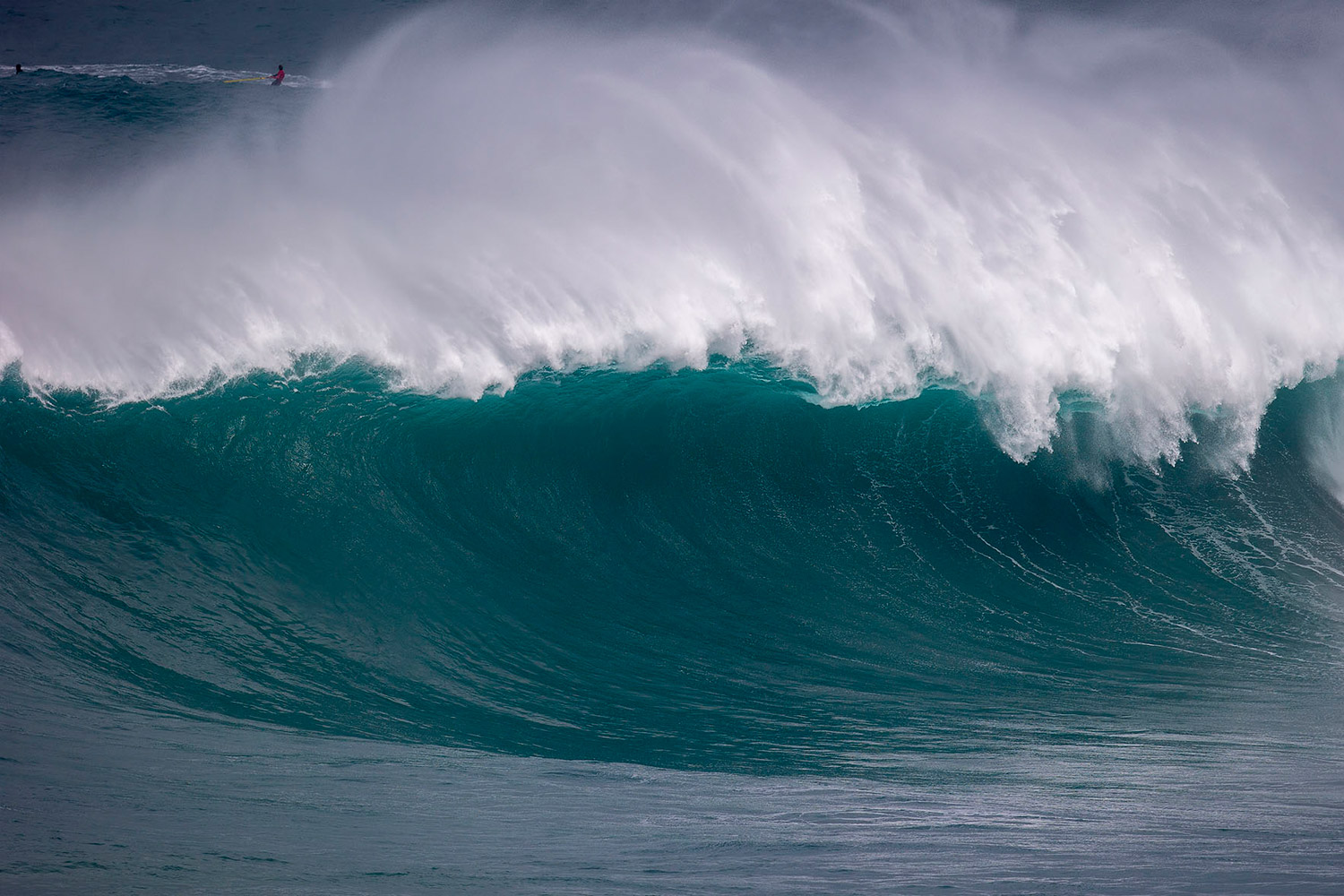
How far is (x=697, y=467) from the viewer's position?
350 inches

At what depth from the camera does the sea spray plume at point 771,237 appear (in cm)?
947

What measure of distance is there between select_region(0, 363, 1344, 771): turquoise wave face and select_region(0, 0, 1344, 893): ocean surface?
43 mm

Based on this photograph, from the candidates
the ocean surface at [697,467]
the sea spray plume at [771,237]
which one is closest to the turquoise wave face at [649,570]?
the ocean surface at [697,467]

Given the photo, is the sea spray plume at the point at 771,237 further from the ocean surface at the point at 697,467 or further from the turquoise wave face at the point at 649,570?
the turquoise wave face at the point at 649,570

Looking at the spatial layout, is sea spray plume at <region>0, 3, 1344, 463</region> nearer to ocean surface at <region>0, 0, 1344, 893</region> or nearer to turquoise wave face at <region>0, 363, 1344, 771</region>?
ocean surface at <region>0, 0, 1344, 893</region>

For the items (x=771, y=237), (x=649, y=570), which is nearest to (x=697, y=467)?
(x=649, y=570)

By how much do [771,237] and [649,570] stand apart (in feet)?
12.9

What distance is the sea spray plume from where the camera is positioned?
9469mm

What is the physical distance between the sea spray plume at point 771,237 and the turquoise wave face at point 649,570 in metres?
0.48

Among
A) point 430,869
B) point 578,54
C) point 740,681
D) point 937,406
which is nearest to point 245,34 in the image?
point 578,54

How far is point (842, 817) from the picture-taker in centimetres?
468

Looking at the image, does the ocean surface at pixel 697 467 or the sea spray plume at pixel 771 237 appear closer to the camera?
the ocean surface at pixel 697 467

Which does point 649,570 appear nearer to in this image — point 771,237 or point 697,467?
point 697,467

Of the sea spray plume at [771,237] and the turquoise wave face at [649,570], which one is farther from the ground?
the sea spray plume at [771,237]
